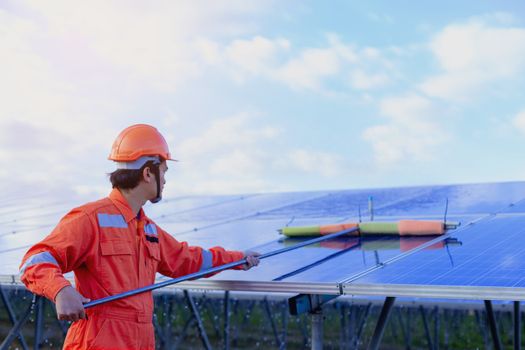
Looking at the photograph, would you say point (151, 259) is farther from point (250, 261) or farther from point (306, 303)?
point (306, 303)

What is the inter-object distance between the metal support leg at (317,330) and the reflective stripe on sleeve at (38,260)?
171cm

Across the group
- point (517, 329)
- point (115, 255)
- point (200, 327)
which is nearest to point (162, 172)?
point (115, 255)

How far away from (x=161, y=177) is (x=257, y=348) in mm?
9282

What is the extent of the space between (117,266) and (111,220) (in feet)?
0.88

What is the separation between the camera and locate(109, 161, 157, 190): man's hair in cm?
434

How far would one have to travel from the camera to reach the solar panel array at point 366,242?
4332 millimetres

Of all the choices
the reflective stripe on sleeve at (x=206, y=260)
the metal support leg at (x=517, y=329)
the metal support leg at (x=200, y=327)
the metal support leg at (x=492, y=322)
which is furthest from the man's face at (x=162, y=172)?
the metal support leg at (x=517, y=329)

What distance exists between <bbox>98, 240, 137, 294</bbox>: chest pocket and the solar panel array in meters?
0.78

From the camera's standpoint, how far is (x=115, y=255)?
13.5 feet

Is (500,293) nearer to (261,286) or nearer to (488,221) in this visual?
(261,286)

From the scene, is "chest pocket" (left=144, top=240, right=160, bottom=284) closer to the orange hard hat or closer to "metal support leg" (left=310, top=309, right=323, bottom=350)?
the orange hard hat

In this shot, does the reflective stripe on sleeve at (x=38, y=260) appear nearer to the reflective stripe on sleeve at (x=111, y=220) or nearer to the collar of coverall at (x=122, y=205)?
the reflective stripe on sleeve at (x=111, y=220)

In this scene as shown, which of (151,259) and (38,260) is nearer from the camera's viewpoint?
(38,260)

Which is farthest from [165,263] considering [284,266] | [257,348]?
[257,348]
